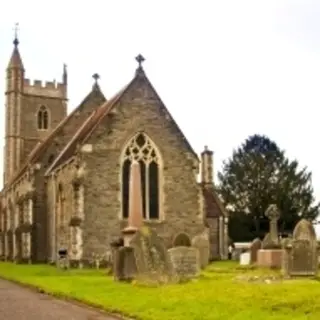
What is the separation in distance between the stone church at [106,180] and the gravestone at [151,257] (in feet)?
35.5

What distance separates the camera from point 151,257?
18.9m

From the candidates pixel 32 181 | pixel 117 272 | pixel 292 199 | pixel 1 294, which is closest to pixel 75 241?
pixel 32 181

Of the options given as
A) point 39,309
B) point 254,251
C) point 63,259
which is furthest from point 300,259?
point 63,259

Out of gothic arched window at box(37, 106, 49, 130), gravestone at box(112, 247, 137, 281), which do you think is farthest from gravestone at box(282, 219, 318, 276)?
gothic arched window at box(37, 106, 49, 130)

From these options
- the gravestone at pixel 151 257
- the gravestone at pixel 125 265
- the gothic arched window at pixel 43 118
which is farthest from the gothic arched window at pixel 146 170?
the gothic arched window at pixel 43 118

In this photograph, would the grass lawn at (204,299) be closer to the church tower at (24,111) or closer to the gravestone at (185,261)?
the gravestone at (185,261)

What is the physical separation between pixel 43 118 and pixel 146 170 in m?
22.5

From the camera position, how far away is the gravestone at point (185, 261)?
20.5 meters

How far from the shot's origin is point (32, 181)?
40094 millimetres

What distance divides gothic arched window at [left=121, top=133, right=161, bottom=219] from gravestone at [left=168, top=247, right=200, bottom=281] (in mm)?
13104

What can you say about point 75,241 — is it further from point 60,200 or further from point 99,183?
point 60,200

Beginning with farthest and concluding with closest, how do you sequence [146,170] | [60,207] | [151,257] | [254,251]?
[60,207] → [146,170] → [254,251] → [151,257]

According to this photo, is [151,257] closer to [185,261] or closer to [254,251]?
[185,261]

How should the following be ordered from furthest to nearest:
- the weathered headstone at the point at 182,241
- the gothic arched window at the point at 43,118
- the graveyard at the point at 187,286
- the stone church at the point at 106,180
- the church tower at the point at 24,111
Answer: the gothic arched window at the point at 43,118
the church tower at the point at 24,111
the stone church at the point at 106,180
the weathered headstone at the point at 182,241
the graveyard at the point at 187,286
